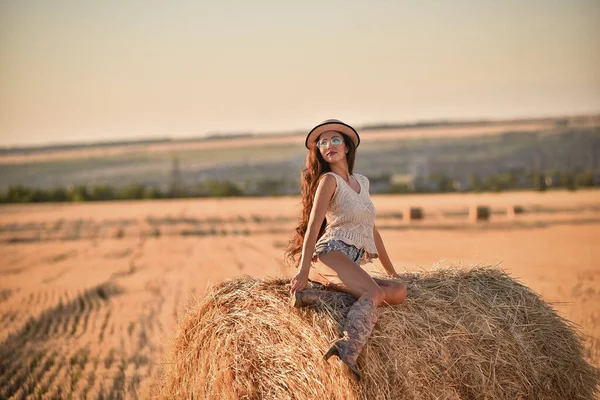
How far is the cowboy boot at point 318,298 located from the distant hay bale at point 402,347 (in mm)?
59

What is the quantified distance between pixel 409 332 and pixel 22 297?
409 inches

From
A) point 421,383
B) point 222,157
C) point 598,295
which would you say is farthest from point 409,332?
point 222,157

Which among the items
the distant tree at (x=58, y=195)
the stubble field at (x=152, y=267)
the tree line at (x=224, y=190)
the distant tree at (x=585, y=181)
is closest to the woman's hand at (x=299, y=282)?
the stubble field at (x=152, y=267)

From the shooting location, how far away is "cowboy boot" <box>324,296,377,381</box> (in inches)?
192

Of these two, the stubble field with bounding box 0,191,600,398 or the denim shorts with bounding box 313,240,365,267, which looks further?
the stubble field with bounding box 0,191,600,398

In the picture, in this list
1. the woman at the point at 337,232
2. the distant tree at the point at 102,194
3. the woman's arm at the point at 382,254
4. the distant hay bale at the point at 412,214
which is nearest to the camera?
the woman at the point at 337,232

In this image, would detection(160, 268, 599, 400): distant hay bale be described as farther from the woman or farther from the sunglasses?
A: the sunglasses

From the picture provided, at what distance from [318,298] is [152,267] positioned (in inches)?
502

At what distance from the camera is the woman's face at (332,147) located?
5.83m

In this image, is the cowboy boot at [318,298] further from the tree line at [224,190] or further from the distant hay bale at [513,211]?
the tree line at [224,190]

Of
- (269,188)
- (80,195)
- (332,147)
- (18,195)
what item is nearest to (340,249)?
(332,147)

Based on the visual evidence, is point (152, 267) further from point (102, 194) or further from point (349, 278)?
point (102, 194)

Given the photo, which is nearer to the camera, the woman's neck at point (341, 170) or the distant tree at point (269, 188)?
the woman's neck at point (341, 170)

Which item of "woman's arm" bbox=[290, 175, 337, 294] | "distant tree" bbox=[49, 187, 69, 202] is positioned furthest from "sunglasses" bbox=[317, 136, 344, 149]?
"distant tree" bbox=[49, 187, 69, 202]
